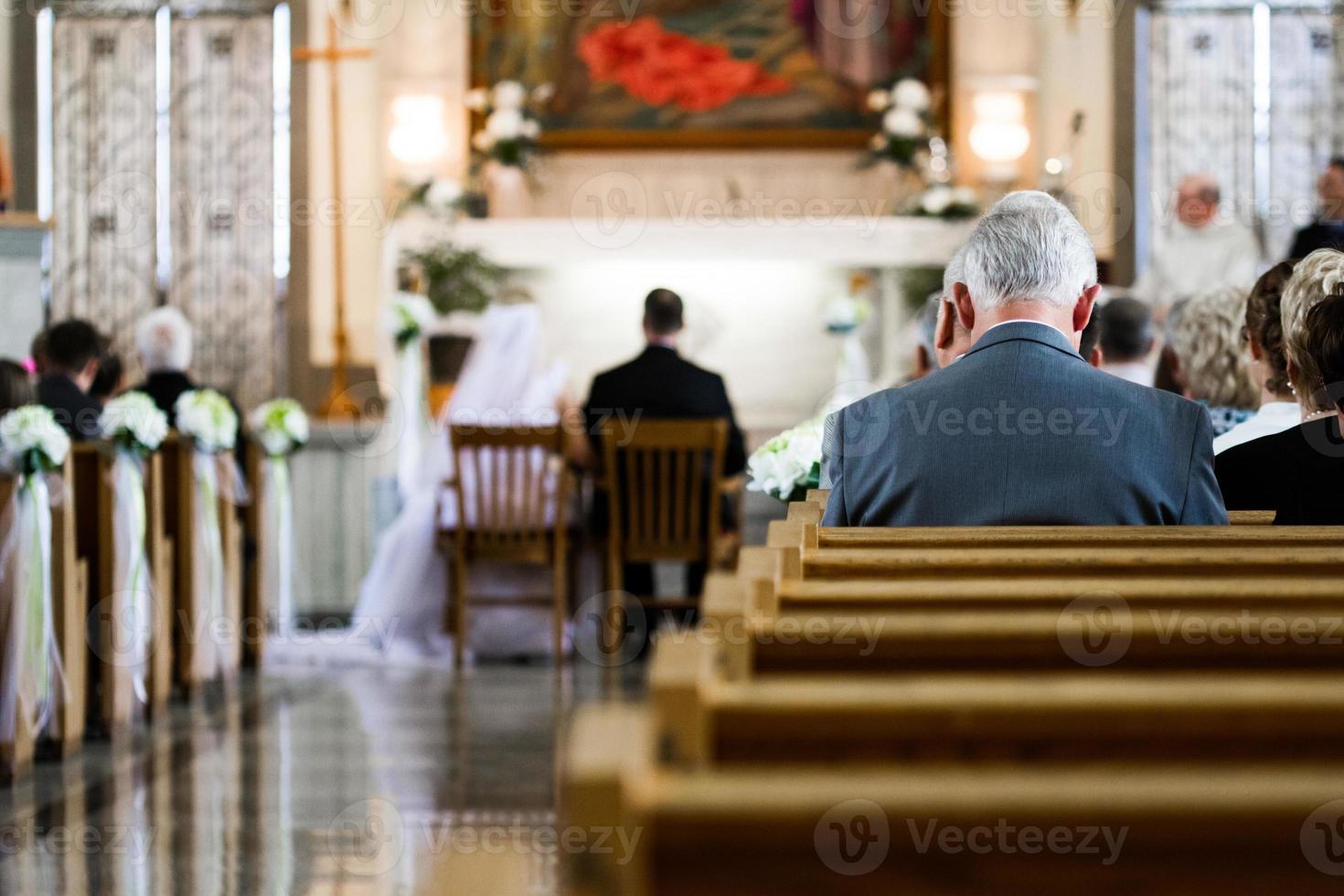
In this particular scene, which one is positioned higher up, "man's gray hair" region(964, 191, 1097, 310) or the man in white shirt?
the man in white shirt

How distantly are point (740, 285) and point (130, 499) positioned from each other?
4.86 metres

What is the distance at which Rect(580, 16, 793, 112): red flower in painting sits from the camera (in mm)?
10070

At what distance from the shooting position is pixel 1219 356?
3867 millimetres

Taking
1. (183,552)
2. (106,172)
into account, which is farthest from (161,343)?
(106,172)

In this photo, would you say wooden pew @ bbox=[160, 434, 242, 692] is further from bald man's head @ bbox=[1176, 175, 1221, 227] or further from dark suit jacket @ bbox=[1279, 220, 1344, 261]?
bald man's head @ bbox=[1176, 175, 1221, 227]

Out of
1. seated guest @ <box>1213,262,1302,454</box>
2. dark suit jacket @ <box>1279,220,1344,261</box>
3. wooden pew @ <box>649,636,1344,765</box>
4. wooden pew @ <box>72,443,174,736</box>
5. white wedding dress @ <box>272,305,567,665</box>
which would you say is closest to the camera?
wooden pew @ <box>649,636,1344,765</box>

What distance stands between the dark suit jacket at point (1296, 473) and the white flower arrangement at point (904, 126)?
6.84 meters

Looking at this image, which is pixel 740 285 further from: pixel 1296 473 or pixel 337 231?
pixel 1296 473

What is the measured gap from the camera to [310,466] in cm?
842

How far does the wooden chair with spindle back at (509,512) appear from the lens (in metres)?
6.86

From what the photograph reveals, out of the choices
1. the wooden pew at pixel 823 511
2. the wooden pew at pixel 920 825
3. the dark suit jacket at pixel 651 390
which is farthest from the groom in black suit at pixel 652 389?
the wooden pew at pixel 920 825

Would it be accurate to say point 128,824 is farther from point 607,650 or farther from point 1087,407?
point 607,650

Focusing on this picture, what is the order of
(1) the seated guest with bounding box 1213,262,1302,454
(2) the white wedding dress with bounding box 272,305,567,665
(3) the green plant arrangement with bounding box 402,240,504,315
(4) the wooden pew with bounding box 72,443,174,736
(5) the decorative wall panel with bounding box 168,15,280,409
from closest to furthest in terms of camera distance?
(1) the seated guest with bounding box 1213,262,1302,454, (4) the wooden pew with bounding box 72,443,174,736, (2) the white wedding dress with bounding box 272,305,567,665, (3) the green plant arrangement with bounding box 402,240,504,315, (5) the decorative wall panel with bounding box 168,15,280,409

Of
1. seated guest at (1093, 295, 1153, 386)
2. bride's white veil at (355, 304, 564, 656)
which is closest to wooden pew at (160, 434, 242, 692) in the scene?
bride's white veil at (355, 304, 564, 656)
